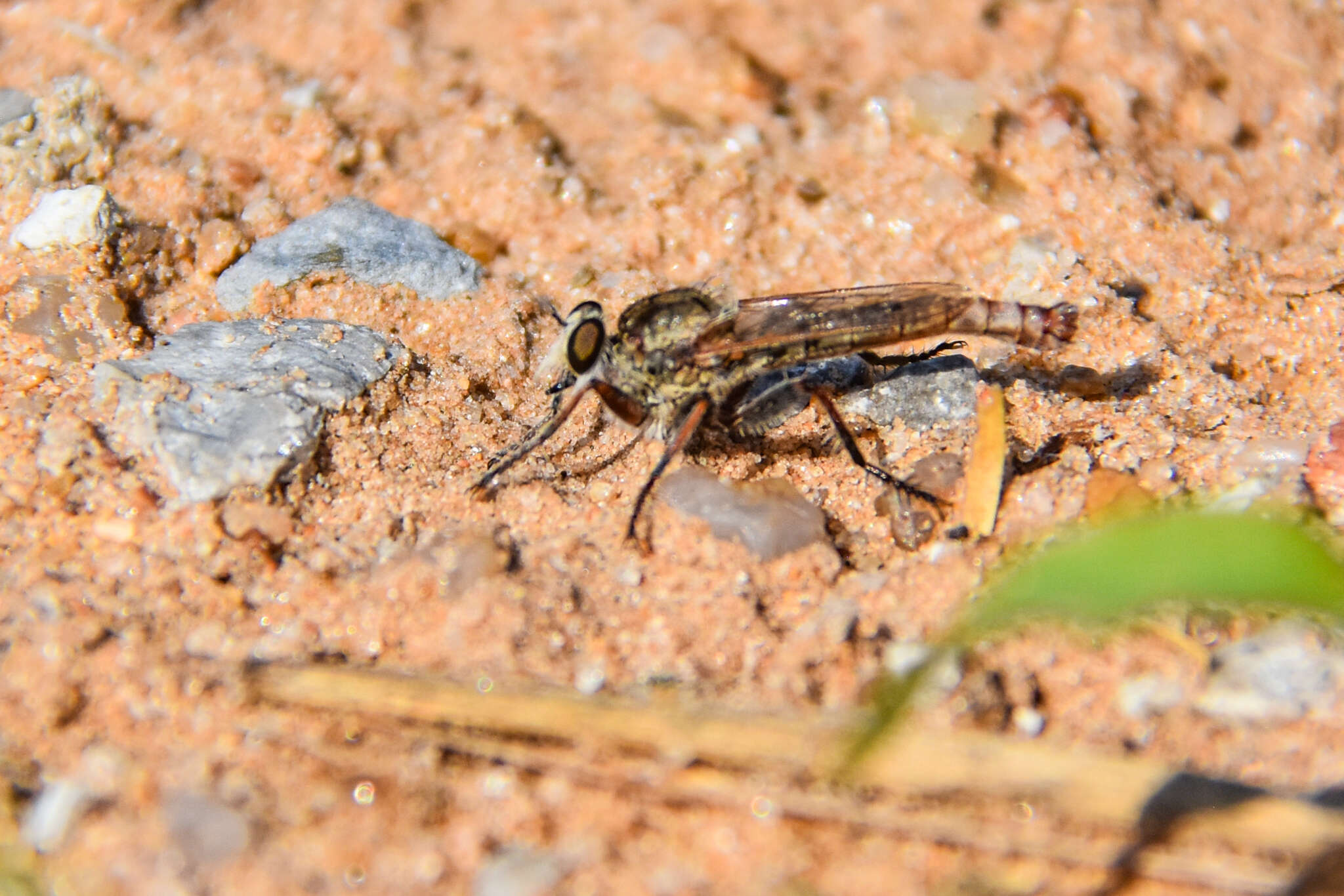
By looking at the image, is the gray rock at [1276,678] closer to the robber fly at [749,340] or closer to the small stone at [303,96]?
the robber fly at [749,340]

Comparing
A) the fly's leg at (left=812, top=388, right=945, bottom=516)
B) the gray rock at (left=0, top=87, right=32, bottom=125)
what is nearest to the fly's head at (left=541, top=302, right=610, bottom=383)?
the fly's leg at (left=812, top=388, right=945, bottom=516)

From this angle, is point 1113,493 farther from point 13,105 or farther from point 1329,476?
point 13,105

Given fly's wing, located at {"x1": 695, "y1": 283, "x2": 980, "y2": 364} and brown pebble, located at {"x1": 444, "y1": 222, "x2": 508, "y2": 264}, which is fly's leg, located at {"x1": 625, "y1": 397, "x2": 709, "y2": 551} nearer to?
fly's wing, located at {"x1": 695, "y1": 283, "x2": 980, "y2": 364}

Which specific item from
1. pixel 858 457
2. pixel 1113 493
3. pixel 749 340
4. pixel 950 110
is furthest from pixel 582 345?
pixel 950 110

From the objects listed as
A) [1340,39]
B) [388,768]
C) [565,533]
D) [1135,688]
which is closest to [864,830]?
[1135,688]

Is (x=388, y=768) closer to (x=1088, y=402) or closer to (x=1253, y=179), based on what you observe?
(x=1088, y=402)
